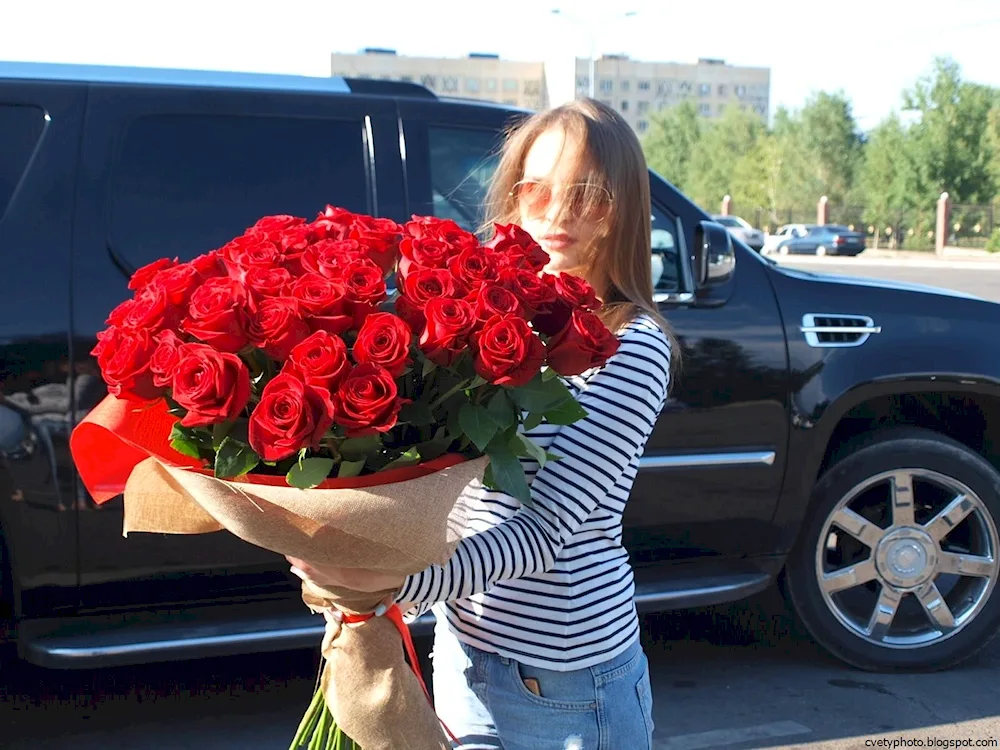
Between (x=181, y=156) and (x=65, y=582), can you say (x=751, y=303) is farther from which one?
(x=65, y=582)

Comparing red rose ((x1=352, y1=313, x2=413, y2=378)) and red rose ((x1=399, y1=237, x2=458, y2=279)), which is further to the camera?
red rose ((x1=399, y1=237, x2=458, y2=279))

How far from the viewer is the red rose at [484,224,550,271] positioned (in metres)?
1.49

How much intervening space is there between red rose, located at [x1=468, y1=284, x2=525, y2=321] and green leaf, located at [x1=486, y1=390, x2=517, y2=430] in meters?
0.11

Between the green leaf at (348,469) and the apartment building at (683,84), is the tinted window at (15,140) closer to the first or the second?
the green leaf at (348,469)

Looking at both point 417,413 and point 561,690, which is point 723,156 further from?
point 417,413

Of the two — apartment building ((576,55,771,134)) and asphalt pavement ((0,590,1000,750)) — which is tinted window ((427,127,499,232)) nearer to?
asphalt pavement ((0,590,1000,750))

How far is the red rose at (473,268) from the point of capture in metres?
1.38

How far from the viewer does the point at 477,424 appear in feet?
4.42

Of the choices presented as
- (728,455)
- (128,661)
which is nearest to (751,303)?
(728,455)

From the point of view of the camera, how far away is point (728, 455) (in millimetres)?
3850

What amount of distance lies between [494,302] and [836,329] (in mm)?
2906

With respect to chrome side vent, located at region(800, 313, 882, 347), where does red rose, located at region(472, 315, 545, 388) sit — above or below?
above

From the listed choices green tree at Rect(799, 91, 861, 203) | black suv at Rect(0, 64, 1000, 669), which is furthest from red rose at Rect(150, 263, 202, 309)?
green tree at Rect(799, 91, 861, 203)

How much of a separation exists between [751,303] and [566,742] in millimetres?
2461
